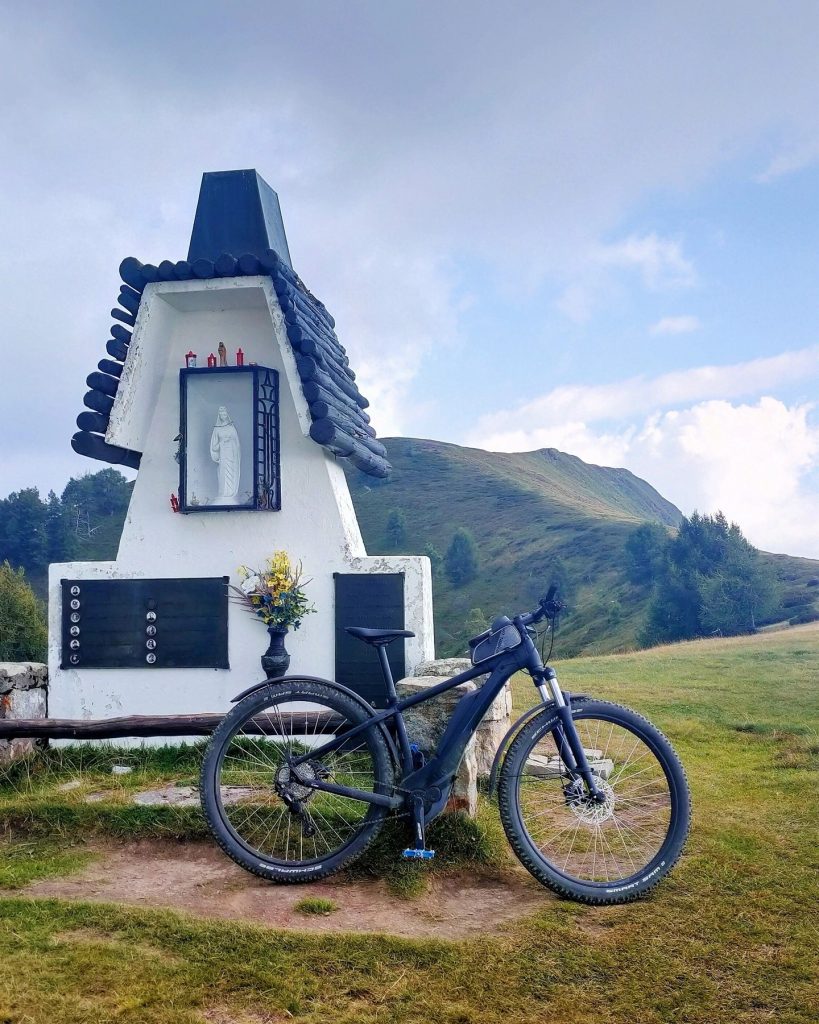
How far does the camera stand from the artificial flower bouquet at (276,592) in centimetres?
800

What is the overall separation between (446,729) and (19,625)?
3839 cm

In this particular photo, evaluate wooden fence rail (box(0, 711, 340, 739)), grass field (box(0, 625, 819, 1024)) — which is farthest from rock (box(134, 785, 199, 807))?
grass field (box(0, 625, 819, 1024))

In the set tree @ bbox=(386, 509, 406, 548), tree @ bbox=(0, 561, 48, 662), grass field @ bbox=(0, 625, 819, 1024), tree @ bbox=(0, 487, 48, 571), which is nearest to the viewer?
grass field @ bbox=(0, 625, 819, 1024)

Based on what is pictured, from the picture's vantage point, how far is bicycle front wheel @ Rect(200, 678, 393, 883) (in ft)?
13.8

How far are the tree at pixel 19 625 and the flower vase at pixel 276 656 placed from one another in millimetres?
31535

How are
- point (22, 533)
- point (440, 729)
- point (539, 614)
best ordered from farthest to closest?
point (22, 533), point (440, 729), point (539, 614)

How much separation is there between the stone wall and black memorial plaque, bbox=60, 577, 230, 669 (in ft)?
0.97

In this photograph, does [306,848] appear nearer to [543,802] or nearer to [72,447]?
[543,802]

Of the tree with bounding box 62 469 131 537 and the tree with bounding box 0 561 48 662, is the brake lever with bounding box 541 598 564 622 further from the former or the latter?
the tree with bounding box 62 469 131 537

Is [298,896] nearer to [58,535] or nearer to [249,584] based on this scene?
[249,584]

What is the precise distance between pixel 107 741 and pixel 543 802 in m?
4.62

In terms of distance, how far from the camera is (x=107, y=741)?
26.4ft

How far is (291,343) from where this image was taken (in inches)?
315

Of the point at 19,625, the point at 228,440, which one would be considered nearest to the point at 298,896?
the point at 228,440
